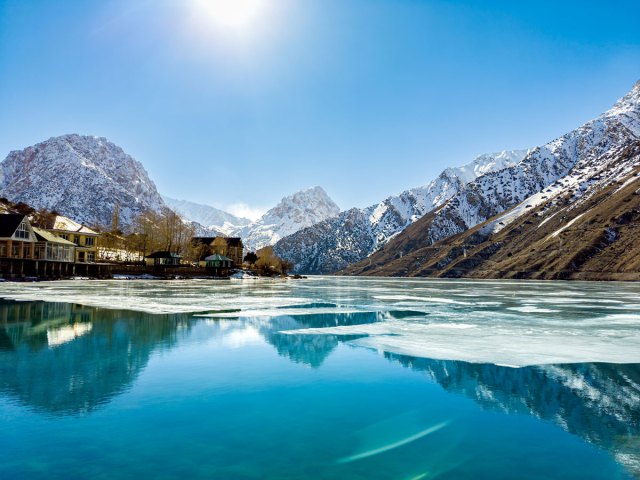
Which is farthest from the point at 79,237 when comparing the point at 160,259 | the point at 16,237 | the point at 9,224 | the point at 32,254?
the point at 16,237

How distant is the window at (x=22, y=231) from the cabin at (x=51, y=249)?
2.54 meters

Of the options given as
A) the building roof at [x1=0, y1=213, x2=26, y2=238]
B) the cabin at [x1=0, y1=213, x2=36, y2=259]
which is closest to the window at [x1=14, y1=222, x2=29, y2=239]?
the cabin at [x1=0, y1=213, x2=36, y2=259]

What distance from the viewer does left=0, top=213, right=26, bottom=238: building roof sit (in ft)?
273

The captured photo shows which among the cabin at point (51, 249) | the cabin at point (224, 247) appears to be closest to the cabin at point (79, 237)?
the cabin at point (51, 249)

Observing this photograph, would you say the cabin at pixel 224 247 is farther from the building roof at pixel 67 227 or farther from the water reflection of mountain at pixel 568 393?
the water reflection of mountain at pixel 568 393

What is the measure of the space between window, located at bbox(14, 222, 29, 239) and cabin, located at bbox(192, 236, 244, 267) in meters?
72.2

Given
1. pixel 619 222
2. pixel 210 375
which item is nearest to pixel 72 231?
pixel 210 375

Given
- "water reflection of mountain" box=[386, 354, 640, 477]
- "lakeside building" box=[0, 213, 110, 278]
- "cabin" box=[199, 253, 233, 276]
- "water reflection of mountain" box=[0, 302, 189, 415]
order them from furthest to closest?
"cabin" box=[199, 253, 233, 276] → "lakeside building" box=[0, 213, 110, 278] → "water reflection of mountain" box=[0, 302, 189, 415] → "water reflection of mountain" box=[386, 354, 640, 477]

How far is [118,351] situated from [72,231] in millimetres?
111131

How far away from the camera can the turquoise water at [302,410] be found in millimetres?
7727

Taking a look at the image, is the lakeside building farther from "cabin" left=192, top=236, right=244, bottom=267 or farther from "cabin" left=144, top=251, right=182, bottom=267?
"cabin" left=192, top=236, right=244, bottom=267

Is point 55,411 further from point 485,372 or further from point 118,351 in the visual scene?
point 485,372

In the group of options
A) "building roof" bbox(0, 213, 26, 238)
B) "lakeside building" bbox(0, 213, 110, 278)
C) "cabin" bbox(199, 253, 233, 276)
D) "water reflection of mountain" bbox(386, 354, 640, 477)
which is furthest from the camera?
"cabin" bbox(199, 253, 233, 276)

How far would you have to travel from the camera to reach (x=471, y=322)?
27.6 metres
